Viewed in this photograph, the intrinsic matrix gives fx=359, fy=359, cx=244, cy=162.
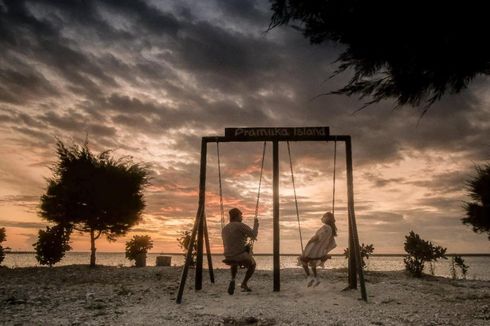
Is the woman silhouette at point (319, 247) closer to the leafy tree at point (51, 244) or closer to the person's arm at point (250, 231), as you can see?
the person's arm at point (250, 231)

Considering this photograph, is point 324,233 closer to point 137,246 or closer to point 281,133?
point 281,133

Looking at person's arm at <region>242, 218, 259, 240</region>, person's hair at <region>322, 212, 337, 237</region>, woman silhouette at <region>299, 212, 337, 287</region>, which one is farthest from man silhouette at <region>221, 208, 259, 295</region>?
person's hair at <region>322, 212, 337, 237</region>

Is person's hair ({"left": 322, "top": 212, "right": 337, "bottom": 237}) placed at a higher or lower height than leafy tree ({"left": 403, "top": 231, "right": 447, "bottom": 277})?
higher

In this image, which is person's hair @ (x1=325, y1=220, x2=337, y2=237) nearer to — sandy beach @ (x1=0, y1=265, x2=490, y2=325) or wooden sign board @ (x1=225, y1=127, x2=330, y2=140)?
sandy beach @ (x1=0, y1=265, x2=490, y2=325)

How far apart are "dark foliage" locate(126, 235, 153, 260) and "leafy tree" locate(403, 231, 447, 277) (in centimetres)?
1132

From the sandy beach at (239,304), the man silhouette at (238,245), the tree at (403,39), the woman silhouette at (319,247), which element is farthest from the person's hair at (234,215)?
the tree at (403,39)

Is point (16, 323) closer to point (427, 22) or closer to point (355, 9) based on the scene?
point (355, 9)

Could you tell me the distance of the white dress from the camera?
958 cm

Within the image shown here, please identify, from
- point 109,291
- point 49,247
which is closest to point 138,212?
point 49,247

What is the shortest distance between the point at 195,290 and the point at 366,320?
442cm

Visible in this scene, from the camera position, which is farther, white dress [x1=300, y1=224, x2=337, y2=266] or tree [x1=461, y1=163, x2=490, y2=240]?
tree [x1=461, y1=163, x2=490, y2=240]

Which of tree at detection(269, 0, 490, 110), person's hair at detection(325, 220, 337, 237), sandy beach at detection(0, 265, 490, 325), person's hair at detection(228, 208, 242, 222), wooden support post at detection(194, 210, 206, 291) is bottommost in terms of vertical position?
sandy beach at detection(0, 265, 490, 325)

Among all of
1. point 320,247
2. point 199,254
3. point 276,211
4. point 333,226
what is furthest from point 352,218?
point 199,254

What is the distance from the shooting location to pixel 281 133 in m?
9.59
